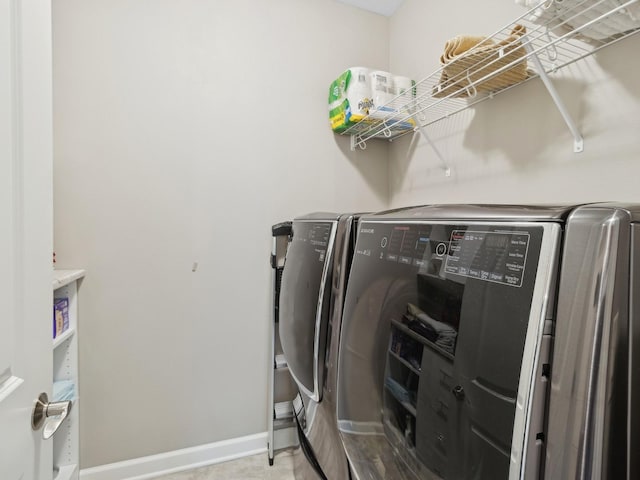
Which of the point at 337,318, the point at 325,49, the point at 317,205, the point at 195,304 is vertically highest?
the point at 325,49

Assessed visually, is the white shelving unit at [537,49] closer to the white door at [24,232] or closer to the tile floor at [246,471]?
the white door at [24,232]

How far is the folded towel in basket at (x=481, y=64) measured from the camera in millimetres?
988

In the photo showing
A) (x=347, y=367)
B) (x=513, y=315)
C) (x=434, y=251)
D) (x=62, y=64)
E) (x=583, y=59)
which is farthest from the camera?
(x=62, y=64)

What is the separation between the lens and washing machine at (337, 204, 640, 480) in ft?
1.15

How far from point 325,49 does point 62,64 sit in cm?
142

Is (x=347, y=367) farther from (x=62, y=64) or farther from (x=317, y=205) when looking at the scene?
(x=62, y=64)

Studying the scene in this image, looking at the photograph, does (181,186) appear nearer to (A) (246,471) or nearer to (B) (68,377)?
(B) (68,377)

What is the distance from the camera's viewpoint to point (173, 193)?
5.41 feet

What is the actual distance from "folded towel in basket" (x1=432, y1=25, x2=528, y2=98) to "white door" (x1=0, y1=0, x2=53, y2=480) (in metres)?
1.16

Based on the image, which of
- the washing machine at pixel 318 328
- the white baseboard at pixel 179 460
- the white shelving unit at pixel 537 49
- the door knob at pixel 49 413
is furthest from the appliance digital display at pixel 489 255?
the white baseboard at pixel 179 460

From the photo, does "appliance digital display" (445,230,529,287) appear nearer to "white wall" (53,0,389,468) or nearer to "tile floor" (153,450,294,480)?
"white wall" (53,0,389,468)

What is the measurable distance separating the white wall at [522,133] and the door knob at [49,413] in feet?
4.97

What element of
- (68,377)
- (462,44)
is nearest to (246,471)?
(68,377)

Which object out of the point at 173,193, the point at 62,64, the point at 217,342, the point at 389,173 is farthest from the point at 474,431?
the point at 62,64
